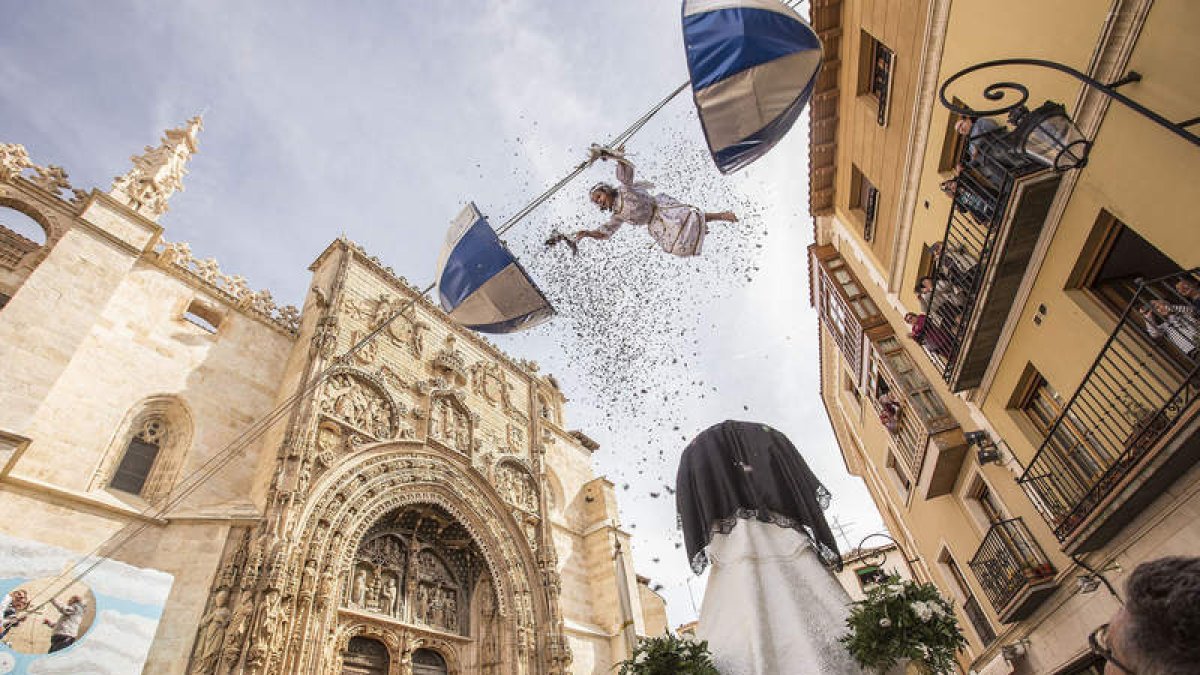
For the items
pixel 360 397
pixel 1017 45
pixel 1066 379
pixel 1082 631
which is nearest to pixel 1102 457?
pixel 1066 379

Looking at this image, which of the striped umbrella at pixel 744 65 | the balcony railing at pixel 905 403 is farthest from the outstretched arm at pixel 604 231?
the balcony railing at pixel 905 403

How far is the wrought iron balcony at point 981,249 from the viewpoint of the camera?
5.79m

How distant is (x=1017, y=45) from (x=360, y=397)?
12396 millimetres

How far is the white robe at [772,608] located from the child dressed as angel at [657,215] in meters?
3.26

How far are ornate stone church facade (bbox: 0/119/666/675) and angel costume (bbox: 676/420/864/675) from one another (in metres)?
7.45

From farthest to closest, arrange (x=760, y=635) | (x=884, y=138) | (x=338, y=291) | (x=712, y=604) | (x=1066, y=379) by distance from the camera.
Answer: (x=338, y=291) < (x=884, y=138) < (x=1066, y=379) < (x=712, y=604) < (x=760, y=635)

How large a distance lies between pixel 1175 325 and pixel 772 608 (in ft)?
14.4

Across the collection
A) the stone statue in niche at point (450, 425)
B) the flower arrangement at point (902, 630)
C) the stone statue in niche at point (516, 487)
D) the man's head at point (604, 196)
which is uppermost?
the stone statue in niche at point (450, 425)

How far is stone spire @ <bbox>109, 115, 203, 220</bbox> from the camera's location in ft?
34.9

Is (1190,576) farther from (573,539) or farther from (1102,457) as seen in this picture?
(573,539)

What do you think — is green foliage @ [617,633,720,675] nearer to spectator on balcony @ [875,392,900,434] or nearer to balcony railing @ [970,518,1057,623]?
balcony railing @ [970,518,1057,623]

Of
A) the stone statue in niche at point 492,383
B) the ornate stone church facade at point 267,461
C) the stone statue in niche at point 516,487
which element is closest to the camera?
the ornate stone church facade at point 267,461

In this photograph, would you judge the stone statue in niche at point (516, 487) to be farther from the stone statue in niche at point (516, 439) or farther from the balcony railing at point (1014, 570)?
the balcony railing at point (1014, 570)

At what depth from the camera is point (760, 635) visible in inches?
143
